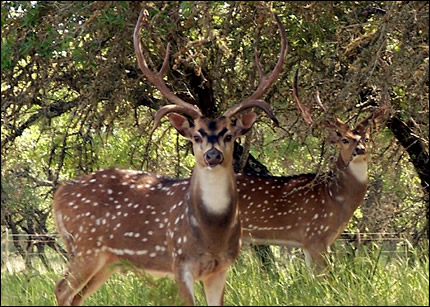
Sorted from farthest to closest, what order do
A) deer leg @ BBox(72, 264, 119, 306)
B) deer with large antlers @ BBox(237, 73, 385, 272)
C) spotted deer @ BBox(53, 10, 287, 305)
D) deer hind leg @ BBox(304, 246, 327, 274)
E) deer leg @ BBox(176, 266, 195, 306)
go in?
1. deer with large antlers @ BBox(237, 73, 385, 272)
2. deer hind leg @ BBox(304, 246, 327, 274)
3. deer leg @ BBox(72, 264, 119, 306)
4. spotted deer @ BBox(53, 10, 287, 305)
5. deer leg @ BBox(176, 266, 195, 306)

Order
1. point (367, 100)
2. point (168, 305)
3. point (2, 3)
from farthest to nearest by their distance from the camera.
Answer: point (367, 100), point (2, 3), point (168, 305)

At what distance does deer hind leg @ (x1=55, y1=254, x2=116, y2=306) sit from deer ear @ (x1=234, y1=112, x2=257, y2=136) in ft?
4.32

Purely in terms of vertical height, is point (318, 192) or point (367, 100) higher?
point (367, 100)

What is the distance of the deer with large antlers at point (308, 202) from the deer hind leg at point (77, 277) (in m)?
2.34

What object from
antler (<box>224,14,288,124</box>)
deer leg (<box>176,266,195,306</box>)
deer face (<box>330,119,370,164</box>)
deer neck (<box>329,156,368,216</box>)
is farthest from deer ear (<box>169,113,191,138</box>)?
deer neck (<box>329,156,368,216</box>)

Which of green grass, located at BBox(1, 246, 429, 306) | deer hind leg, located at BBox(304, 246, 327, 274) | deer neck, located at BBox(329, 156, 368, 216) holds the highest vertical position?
deer neck, located at BBox(329, 156, 368, 216)

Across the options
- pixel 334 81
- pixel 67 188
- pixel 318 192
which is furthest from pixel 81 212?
pixel 318 192

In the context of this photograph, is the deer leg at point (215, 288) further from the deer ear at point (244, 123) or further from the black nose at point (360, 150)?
the black nose at point (360, 150)

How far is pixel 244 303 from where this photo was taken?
6.97 metres

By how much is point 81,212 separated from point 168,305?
195cm

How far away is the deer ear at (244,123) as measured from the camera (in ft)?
24.0

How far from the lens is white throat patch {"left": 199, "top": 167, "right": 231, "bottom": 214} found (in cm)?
706

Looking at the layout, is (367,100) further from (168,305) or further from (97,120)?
(168,305)

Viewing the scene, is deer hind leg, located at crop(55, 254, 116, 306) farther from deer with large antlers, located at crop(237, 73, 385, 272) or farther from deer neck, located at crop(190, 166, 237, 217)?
deer with large antlers, located at crop(237, 73, 385, 272)
